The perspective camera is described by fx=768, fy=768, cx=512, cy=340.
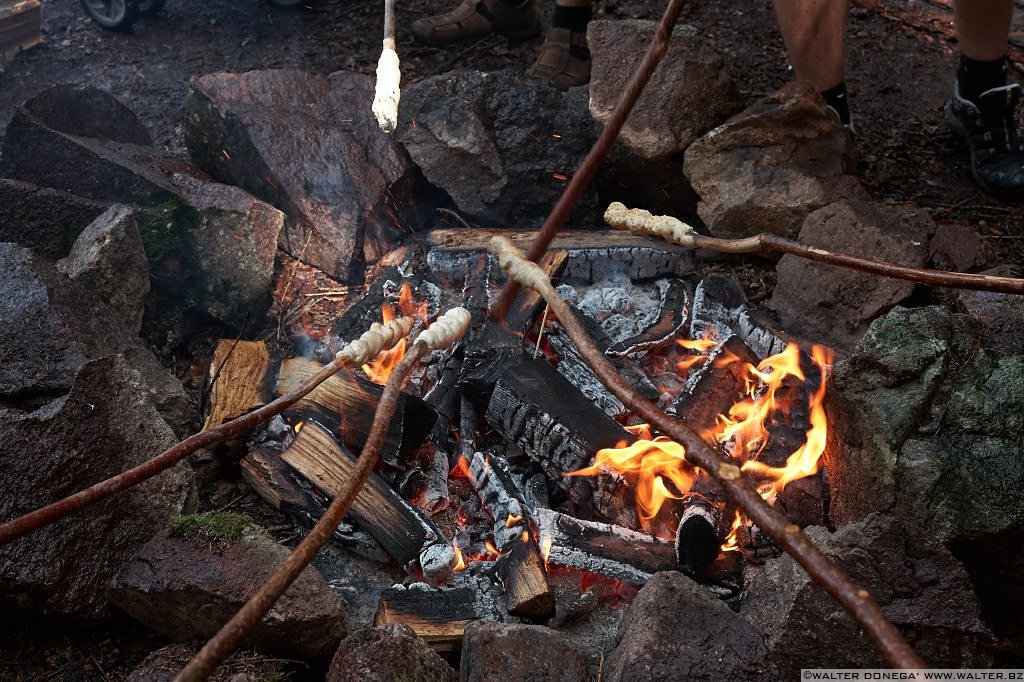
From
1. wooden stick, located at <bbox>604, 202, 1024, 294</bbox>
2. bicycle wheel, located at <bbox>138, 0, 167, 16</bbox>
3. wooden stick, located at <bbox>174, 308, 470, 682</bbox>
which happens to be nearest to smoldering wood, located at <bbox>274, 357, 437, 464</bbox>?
wooden stick, located at <bbox>174, 308, 470, 682</bbox>

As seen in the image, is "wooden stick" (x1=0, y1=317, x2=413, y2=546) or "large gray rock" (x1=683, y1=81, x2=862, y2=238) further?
"large gray rock" (x1=683, y1=81, x2=862, y2=238)

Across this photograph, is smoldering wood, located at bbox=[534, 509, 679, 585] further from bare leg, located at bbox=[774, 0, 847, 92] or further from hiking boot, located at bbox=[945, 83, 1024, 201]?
hiking boot, located at bbox=[945, 83, 1024, 201]

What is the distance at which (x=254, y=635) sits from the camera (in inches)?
95.6

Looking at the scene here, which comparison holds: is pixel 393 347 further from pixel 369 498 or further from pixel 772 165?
pixel 772 165

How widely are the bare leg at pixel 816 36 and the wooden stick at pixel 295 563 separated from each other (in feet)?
10.1

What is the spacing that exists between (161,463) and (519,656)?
1.18 metres

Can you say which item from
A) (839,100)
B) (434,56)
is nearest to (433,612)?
(839,100)

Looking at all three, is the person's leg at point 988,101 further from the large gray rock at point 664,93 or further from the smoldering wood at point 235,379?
the smoldering wood at point 235,379

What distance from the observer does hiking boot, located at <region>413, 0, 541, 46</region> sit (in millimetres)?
6199

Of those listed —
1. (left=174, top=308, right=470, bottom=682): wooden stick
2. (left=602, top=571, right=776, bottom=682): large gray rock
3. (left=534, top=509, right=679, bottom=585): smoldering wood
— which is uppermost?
(left=174, top=308, right=470, bottom=682): wooden stick

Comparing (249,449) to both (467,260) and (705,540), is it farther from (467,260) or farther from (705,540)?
(705,540)

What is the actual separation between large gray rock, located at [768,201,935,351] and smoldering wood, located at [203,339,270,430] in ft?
8.18

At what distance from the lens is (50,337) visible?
2982mm

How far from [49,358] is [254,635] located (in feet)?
4.53
